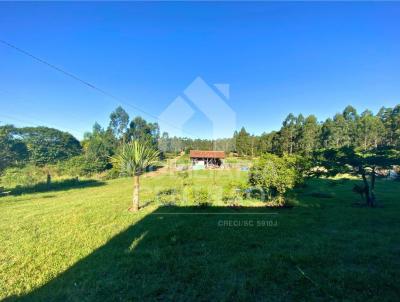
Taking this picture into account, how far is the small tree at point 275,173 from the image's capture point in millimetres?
8008

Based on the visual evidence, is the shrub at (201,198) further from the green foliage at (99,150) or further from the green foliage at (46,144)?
the green foliage at (46,144)

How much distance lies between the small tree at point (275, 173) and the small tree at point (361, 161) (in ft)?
6.77

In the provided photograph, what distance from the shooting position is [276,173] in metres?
8.10

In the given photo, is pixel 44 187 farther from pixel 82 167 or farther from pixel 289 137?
pixel 289 137

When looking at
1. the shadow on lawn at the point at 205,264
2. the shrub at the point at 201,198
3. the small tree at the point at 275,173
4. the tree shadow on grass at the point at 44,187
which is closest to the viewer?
the shadow on lawn at the point at 205,264

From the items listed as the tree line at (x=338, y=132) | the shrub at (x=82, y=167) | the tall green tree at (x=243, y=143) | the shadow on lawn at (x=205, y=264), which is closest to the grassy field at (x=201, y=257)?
the shadow on lawn at (x=205, y=264)

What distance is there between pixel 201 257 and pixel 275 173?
5.43 meters

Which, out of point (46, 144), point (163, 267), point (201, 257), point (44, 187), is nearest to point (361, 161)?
point (201, 257)

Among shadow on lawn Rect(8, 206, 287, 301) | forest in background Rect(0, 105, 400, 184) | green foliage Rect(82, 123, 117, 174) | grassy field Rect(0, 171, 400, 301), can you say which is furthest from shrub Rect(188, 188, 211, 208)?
forest in background Rect(0, 105, 400, 184)

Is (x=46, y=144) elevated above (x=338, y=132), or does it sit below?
below

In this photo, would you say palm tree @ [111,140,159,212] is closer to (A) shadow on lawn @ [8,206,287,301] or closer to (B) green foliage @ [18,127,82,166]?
(A) shadow on lawn @ [8,206,287,301]

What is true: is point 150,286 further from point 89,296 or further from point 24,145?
point 24,145

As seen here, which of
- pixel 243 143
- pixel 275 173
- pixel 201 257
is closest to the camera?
pixel 201 257

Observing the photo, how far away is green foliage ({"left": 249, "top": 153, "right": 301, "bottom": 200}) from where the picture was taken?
26.3ft
